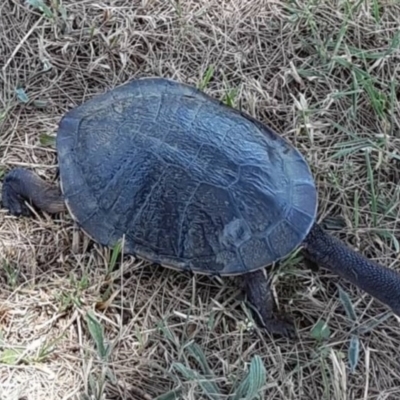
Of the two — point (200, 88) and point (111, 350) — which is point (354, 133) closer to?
point (200, 88)

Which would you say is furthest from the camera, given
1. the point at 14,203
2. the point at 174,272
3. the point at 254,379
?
the point at 14,203

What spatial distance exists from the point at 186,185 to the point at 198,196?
0.04 metres

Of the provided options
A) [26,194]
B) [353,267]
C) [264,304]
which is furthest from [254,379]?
[26,194]

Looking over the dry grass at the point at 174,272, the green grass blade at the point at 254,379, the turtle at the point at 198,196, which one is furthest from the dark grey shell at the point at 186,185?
the green grass blade at the point at 254,379

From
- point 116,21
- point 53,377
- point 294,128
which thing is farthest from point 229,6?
point 53,377

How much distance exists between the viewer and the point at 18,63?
2492 mm

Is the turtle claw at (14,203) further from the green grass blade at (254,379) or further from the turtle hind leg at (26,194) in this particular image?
the green grass blade at (254,379)

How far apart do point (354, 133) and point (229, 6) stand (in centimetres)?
64

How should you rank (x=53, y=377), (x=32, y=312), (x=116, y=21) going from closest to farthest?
1. (x=53, y=377)
2. (x=32, y=312)
3. (x=116, y=21)

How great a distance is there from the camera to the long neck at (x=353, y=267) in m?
1.98

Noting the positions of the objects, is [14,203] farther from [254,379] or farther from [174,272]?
[254,379]

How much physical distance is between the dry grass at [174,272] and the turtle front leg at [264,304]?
0.10 ft

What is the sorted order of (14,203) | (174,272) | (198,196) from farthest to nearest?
(14,203) < (174,272) < (198,196)

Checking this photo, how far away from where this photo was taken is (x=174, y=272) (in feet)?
6.89
